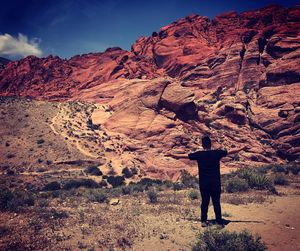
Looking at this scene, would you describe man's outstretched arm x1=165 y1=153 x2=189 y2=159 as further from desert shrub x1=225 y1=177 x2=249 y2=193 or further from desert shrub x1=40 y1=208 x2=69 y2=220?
desert shrub x1=40 y1=208 x2=69 y2=220

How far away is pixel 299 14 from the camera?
170 ft

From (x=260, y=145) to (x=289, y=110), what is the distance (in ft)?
21.3

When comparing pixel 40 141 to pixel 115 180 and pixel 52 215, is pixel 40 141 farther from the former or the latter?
pixel 52 215

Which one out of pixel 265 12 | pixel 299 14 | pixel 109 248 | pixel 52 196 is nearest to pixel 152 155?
pixel 52 196

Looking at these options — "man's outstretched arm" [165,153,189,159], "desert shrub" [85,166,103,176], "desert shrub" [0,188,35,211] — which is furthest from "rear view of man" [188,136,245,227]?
"man's outstretched arm" [165,153,189,159]

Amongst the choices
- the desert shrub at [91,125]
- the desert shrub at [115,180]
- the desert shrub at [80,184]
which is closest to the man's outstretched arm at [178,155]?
the desert shrub at [115,180]

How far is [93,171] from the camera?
24.0m

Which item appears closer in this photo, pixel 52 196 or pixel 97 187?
pixel 52 196

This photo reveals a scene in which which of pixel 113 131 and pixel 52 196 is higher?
pixel 113 131

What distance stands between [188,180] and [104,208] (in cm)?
935

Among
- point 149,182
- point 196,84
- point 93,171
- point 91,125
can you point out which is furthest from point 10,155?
point 196,84

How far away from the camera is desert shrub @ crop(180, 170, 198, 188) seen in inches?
747

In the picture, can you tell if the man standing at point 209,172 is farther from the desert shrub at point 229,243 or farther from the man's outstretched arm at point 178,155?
the man's outstretched arm at point 178,155

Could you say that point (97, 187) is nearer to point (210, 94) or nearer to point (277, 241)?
point (277, 241)
